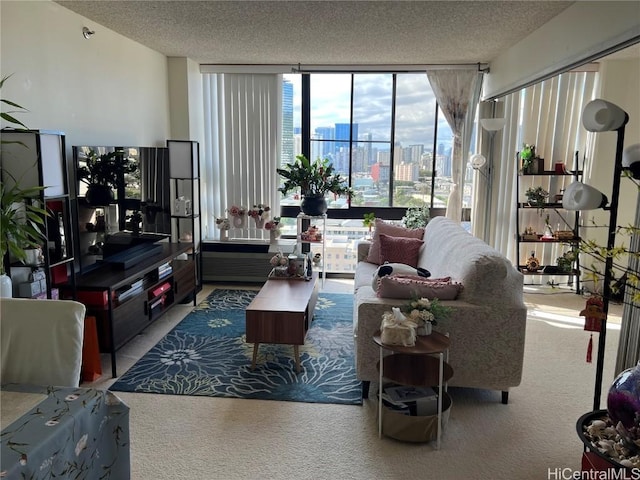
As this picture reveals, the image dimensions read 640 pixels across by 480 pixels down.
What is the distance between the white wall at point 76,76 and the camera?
305 centimetres

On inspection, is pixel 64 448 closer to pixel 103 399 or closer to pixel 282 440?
→ pixel 103 399

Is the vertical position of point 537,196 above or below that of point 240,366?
above

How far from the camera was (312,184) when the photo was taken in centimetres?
543

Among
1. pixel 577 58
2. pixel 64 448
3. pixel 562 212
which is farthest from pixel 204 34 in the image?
pixel 562 212

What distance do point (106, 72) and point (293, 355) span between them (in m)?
2.78

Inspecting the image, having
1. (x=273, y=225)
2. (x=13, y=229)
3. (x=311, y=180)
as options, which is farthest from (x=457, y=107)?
(x=13, y=229)

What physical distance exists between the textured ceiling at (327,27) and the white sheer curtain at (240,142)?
1.62 feet

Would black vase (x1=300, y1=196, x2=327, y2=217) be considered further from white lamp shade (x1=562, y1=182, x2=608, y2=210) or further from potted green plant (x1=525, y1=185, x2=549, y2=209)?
white lamp shade (x1=562, y1=182, x2=608, y2=210)

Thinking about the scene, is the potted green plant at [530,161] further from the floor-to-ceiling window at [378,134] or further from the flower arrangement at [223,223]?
the flower arrangement at [223,223]

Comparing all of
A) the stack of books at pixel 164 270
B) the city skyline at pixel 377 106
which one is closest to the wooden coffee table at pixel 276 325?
the stack of books at pixel 164 270

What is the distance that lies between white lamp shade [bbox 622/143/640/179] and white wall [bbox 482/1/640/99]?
0.63 metres

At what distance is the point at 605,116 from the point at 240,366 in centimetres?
269

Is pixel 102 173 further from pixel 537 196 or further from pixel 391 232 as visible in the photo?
pixel 537 196

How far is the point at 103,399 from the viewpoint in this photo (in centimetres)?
172
